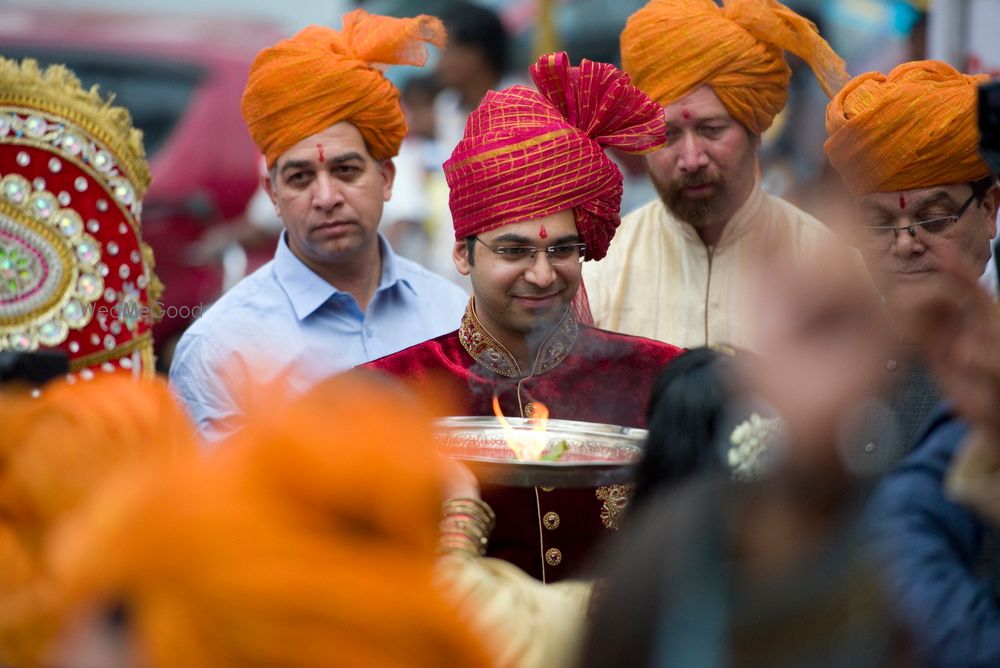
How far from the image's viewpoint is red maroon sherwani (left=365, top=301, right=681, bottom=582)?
10.5 feet

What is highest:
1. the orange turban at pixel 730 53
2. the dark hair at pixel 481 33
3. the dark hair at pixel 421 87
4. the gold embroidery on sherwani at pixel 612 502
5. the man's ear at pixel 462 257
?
the dark hair at pixel 481 33

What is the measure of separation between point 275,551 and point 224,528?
0.19 feet

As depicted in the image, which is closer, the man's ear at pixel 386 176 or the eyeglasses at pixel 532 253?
the eyeglasses at pixel 532 253

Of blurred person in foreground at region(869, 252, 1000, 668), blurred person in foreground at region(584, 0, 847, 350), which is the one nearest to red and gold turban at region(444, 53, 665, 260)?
blurred person in foreground at region(584, 0, 847, 350)

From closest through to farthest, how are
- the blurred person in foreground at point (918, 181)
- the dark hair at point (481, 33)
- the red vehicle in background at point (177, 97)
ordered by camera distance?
1. the blurred person in foreground at point (918, 181)
2. the dark hair at point (481, 33)
3. the red vehicle in background at point (177, 97)

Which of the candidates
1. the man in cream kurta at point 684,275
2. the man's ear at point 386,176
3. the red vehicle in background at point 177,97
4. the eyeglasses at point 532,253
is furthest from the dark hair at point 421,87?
the eyeglasses at point 532,253

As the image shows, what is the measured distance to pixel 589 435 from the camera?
3004 mm

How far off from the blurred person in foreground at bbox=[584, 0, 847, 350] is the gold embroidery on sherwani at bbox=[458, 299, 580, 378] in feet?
Result: 3.10

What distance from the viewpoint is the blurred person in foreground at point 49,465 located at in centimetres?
207

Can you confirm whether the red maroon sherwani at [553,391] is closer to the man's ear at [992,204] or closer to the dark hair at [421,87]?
the man's ear at [992,204]

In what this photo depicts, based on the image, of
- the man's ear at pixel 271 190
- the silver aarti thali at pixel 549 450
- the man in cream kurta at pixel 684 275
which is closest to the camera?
the silver aarti thali at pixel 549 450

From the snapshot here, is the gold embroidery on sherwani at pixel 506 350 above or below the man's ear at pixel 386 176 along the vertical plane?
below

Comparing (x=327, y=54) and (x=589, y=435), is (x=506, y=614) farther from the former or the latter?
(x=327, y=54)

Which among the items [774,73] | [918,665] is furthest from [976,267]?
[918,665]
